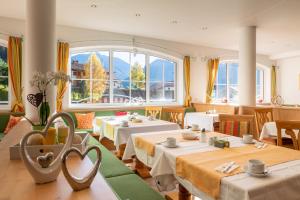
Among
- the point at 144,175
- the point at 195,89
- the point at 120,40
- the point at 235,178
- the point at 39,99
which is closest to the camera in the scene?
the point at 235,178

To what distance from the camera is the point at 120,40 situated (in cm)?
580

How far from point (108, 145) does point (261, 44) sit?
19.0 ft

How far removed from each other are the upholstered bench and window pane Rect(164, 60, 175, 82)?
4753 mm

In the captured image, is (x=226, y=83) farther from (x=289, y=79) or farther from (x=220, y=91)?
(x=289, y=79)

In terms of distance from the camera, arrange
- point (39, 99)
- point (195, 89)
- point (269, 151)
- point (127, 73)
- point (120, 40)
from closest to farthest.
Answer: point (39, 99) < point (269, 151) < point (120, 40) < point (127, 73) < point (195, 89)

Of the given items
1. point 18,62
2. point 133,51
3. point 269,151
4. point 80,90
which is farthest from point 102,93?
point 269,151

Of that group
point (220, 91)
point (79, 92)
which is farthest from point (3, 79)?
point (220, 91)

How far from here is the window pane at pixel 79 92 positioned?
5.54 meters

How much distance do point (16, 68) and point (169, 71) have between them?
A: 4.13 m

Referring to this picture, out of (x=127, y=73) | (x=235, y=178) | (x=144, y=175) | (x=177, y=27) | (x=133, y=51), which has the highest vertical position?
(x=177, y=27)

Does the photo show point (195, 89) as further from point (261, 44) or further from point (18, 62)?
point (18, 62)

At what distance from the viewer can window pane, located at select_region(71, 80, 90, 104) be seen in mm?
5536

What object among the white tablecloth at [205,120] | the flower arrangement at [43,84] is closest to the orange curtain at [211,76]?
the white tablecloth at [205,120]

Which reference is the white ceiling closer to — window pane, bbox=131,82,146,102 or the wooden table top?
window pane, bbox=131,82,146,102
